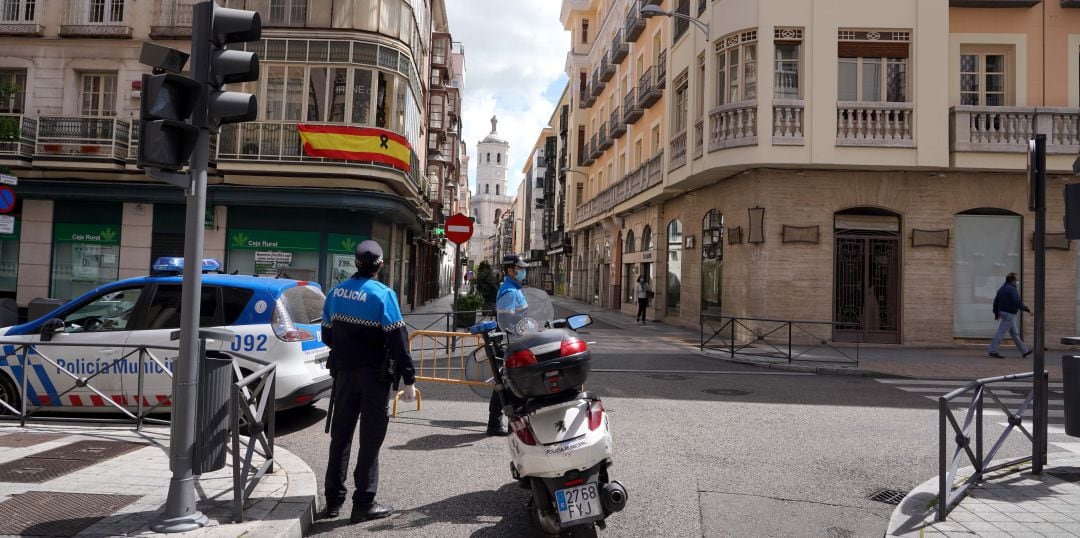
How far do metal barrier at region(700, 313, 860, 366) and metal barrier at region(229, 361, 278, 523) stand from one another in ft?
35.3

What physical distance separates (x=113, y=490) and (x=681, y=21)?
22188 mm

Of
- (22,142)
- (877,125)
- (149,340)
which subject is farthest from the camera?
(22,142)

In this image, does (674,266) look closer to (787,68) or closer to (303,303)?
(787,68)

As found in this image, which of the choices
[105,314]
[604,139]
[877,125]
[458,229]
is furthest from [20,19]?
[604,139]

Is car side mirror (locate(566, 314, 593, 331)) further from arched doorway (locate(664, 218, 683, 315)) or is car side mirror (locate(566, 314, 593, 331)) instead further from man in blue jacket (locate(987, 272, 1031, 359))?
arched doorway (locate(664, 218, 683, 315))

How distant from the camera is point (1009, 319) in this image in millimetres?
15273

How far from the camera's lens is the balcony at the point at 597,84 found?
3709 cm

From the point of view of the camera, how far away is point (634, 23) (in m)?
28.3

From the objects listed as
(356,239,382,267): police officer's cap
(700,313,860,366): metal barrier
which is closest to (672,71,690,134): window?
(700,313,860,366): metal barrier

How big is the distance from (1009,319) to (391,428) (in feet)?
47.5

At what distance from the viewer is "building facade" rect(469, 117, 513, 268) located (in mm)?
129625

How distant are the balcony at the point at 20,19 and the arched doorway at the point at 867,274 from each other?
2310 centimetres

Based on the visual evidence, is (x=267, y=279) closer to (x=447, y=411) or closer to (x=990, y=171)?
(x=447, y=411)

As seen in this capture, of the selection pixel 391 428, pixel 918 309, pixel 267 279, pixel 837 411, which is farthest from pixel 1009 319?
pixel 267 279
